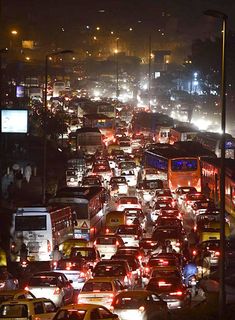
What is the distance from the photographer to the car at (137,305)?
70.4 feet

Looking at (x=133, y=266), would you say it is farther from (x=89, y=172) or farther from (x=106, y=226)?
(x=89, y=172)

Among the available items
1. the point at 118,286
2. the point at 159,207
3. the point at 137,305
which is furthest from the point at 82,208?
the point at 137,305

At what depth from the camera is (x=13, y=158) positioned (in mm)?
78000

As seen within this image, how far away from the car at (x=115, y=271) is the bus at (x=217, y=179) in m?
20.0

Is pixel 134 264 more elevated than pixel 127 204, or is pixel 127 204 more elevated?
pixel 134 264

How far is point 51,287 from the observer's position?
26266 millimetres

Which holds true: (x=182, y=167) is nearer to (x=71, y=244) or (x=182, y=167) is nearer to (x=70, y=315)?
(x=71, y=244)

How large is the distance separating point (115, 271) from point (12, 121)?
28174mm

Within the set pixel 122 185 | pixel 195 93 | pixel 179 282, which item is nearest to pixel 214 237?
pixel 179 282

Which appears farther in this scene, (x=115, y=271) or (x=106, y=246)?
(x=106, y=246)

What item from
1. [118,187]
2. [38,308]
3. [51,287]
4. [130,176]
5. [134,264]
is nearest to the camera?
[38,308]

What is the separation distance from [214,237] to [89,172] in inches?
1381

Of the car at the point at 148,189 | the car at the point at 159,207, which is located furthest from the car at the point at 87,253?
the car at the point at 148,189

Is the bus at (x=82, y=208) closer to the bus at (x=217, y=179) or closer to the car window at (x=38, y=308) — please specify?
the bus at (x=217, y=179)
